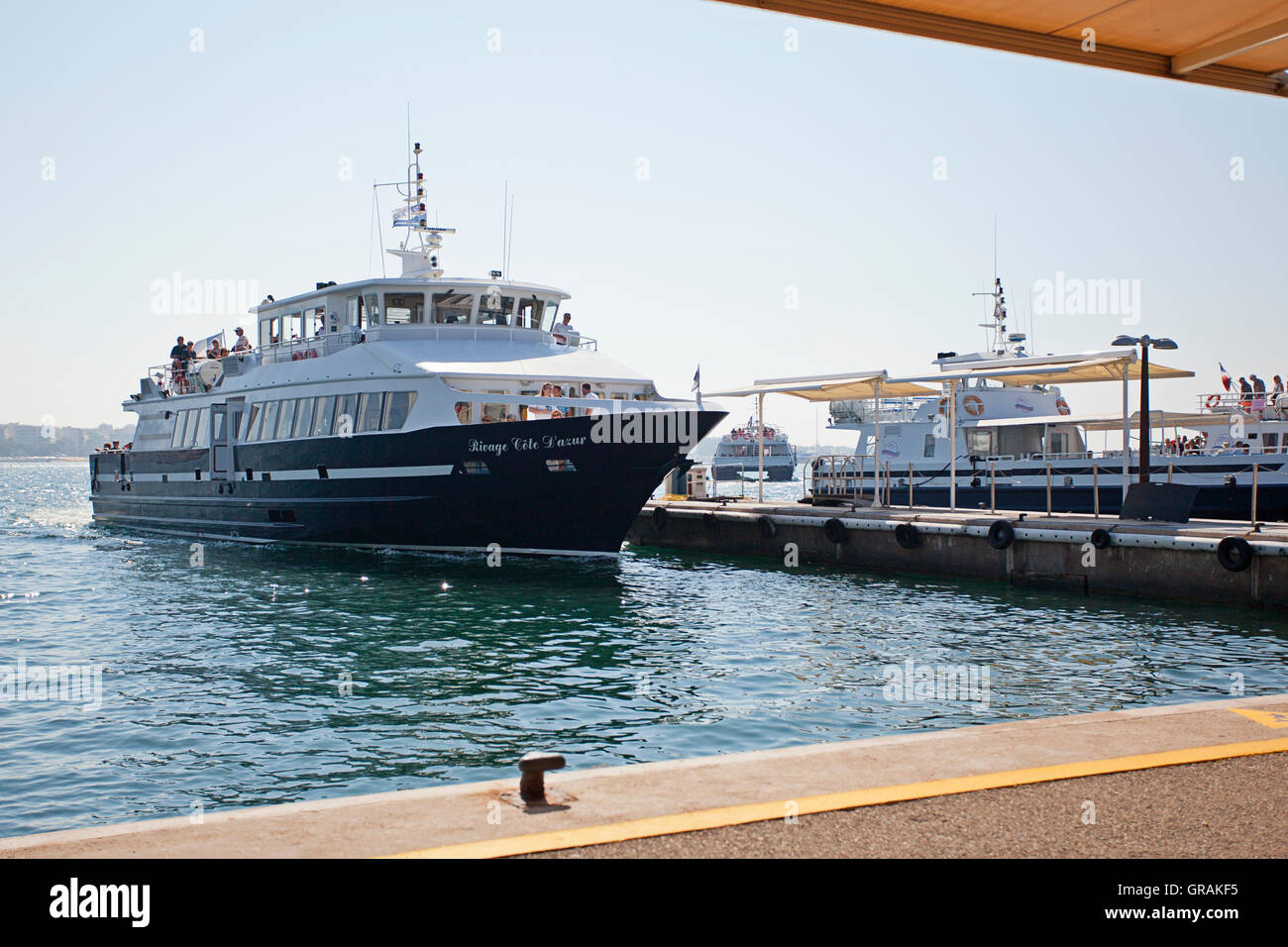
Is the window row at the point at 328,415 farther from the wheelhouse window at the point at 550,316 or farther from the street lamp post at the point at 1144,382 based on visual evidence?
the street lamp post at the point at 1144,382

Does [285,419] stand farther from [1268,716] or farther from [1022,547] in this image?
[1268,716]

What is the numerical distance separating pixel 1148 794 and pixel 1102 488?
30.8 metres

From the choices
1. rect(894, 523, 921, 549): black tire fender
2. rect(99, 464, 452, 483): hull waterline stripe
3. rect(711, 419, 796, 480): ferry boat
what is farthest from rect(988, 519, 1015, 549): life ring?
rect(711, 419, 796, 480): ferry boat

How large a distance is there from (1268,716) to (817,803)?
12.7 feet

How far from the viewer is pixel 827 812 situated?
17.8 ft

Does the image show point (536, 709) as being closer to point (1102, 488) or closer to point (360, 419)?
point (360, 419)

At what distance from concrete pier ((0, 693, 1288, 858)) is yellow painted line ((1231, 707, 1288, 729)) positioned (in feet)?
1.76

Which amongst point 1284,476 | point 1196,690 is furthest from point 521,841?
point 1284,476

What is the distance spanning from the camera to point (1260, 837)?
5.04 m

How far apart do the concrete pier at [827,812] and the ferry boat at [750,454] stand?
95.3m

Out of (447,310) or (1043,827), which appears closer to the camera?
(1043,827)

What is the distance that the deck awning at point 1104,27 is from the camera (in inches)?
273

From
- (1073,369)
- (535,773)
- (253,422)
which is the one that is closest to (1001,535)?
(1073,369)

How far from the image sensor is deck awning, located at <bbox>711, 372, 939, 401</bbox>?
95.6ft
